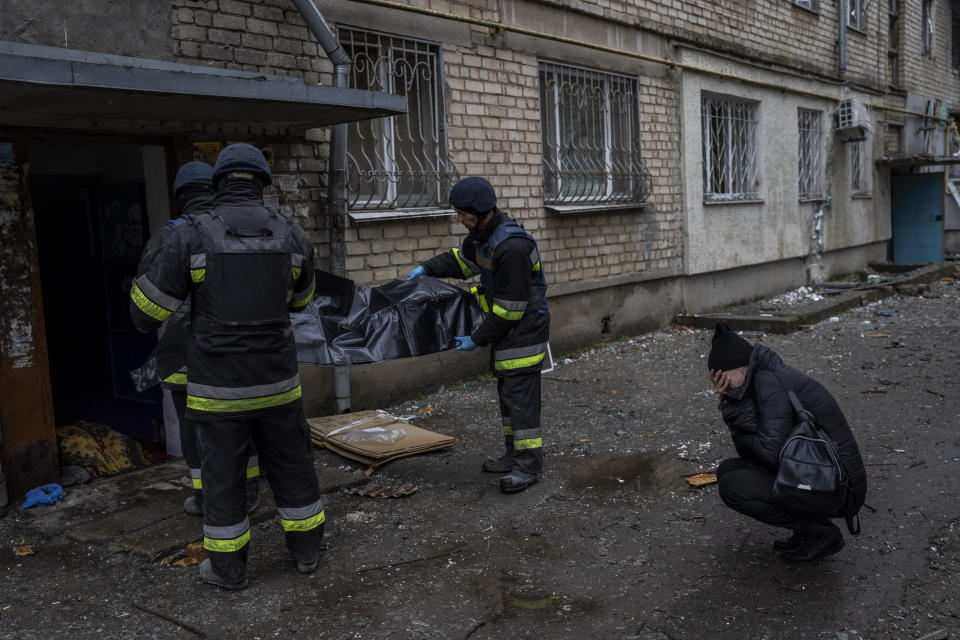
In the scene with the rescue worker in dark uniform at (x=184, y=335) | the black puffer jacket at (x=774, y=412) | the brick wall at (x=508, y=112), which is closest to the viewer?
the black puffer jacket at (x=774, y=412)

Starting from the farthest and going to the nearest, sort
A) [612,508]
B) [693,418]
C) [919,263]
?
[919,263]
[693,418]
[612,508]

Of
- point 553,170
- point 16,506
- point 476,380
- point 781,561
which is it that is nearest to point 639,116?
point 553,170

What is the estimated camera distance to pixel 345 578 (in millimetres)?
3592

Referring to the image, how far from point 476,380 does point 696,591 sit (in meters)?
4.26

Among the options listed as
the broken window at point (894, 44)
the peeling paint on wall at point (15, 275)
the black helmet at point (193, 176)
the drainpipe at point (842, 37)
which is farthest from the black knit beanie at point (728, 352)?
the broken window at point (894, 44)

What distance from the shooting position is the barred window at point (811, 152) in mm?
13102

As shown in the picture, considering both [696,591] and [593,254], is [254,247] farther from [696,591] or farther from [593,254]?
[593,254]

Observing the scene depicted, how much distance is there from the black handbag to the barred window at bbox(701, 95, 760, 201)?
7.77 meters

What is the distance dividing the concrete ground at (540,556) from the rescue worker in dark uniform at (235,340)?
1.21 feet

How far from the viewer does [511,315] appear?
14.5ft

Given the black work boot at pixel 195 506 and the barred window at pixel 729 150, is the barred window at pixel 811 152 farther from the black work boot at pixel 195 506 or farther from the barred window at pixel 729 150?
the black work boot at pixel 195 506

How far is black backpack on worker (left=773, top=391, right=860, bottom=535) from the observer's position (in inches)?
123

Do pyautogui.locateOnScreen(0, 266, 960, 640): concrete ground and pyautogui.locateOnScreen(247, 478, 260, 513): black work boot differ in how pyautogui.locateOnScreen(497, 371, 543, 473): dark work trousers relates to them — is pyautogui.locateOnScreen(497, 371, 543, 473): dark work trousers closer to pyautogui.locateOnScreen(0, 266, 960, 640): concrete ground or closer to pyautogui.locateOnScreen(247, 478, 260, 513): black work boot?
pyautogui.locateOnScreen(0, 266, 960, 640): concrete ground

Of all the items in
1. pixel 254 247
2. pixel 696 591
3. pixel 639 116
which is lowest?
pixel 696 591
